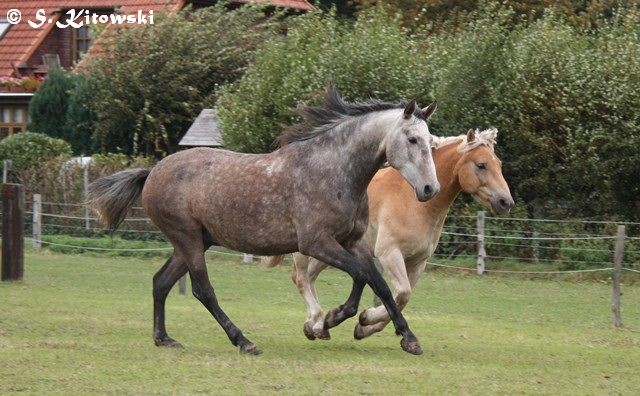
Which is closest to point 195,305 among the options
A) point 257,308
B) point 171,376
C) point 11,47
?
point 257,308

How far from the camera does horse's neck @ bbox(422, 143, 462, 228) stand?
40.1 feet

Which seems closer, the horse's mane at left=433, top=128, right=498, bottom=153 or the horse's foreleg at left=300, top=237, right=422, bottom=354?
the horse's foreleg at left=300, top=237, right=422, bottom=354

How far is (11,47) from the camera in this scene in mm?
39062

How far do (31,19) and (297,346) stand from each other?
3000 cm

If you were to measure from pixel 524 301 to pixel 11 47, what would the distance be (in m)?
24.2

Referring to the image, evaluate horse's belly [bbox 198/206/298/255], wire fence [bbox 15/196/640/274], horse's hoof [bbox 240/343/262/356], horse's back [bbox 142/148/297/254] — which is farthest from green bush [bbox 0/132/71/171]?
horse's hoof [bbox 240/343/262/356]

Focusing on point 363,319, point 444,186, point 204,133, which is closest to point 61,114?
point 204,133

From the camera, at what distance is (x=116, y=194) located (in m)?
11.9

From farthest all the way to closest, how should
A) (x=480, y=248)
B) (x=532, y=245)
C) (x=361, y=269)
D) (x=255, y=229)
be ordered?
(x=480, y=248), (x=532, y=245), (x=255, y=229), (x=361, y=269)

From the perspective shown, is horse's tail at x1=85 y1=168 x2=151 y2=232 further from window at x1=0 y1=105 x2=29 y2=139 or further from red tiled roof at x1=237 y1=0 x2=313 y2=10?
window at x1=0 y1=105 x2=29 y2=139

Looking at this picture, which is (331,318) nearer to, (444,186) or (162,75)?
(444,186)

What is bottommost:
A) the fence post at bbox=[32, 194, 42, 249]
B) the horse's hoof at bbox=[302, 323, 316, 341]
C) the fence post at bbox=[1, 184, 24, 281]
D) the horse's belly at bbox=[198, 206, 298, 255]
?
the fence post at bbox=[32, 194, 42, 249]

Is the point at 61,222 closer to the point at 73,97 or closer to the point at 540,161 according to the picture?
the point at 73,97

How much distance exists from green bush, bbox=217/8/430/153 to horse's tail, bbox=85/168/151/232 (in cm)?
1261
